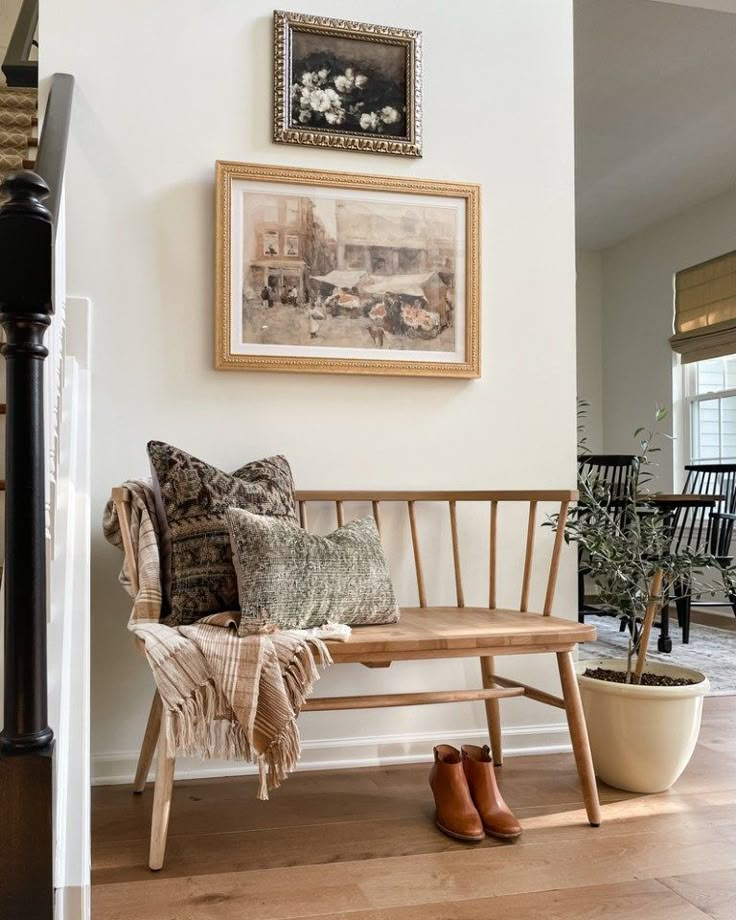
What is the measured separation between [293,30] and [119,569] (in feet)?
5.10

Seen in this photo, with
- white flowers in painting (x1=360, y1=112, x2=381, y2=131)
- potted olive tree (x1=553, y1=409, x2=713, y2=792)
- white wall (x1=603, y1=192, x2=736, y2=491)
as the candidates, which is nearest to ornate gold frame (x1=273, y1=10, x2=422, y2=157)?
white flowers in painting (x1=360, y1=112, x2=381, y2=131)

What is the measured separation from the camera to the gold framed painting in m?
2.35

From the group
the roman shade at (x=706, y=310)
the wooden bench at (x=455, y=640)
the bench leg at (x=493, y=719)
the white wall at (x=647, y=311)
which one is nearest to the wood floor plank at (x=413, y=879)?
the wooden bench at (x=455, y=640)

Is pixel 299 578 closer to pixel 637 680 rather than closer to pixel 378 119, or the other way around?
pixel 637 680

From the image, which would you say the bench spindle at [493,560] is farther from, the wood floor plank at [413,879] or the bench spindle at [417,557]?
the wood floor plank at [413,879]

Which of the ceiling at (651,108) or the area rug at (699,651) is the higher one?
the ceiling at (651,108)

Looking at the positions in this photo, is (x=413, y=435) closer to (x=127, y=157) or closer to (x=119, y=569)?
(x=119, y=569)

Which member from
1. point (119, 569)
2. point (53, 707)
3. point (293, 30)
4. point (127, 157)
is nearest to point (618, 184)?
point (293, 30)

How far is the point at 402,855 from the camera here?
1787 millimetres

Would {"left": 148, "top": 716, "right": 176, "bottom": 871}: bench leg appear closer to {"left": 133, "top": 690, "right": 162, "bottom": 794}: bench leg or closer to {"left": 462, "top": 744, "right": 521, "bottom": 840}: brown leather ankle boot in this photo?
{"left": 133, "top": 690, "right": 162, "bottom": 794}: bench leg

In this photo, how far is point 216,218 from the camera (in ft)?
7.63

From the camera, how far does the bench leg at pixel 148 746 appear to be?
2.09 meters

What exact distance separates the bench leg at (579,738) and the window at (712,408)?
→ 4506 millimetres

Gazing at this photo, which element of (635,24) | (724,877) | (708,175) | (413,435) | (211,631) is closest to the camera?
(724,877)
